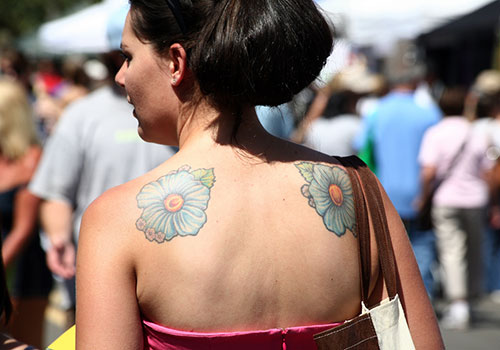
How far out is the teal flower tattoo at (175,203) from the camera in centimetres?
170

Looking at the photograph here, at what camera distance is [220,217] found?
1.71m

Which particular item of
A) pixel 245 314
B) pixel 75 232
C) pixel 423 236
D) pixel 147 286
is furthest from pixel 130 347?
pixel 423 236

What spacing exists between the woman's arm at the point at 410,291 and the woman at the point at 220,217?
1 cm

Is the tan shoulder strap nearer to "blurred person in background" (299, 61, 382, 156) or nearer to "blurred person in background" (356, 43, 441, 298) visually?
"blurred person in background" (356, 43, 441, 298)

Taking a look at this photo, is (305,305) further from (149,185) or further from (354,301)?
(149,185)

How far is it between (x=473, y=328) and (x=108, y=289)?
21.4 feet

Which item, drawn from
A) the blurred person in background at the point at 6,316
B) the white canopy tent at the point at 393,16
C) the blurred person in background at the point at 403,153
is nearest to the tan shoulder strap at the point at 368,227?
the blurred person in background at the point at 6,316

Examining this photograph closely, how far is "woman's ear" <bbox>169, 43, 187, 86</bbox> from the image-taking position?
179 centimetres

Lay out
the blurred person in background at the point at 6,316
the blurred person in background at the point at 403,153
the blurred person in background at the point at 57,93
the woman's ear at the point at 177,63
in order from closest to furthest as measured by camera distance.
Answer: the woman's ear at the point at 177,63, the blurred person in background at the point at 6,316, the blurred person in background at the point at 403,153, the blurred person in background at the point at 57,93

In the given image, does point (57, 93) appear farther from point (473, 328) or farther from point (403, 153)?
point (473, 328)

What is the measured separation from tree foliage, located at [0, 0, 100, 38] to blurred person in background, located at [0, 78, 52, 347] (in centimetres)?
3086

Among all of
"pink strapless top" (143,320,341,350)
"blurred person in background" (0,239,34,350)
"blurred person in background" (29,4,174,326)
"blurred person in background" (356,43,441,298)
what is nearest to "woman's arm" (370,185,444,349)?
"pink strapless top" (143,320,341,350)

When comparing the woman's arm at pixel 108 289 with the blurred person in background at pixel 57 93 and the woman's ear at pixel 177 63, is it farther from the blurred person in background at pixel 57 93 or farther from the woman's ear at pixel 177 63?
the blurred person in background at pixel 57 93

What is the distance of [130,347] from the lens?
5.51 ft
